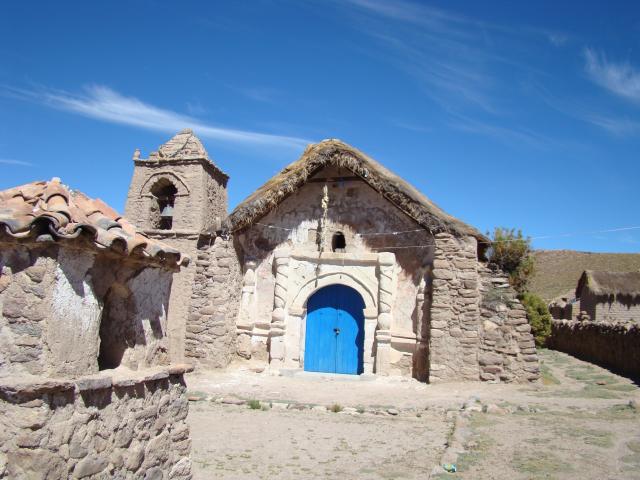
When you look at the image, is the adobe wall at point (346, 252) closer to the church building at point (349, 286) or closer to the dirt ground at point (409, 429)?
the church building at point (349, 286)

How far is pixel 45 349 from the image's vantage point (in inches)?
122

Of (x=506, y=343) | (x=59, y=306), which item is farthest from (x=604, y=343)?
(x=59, y=306)

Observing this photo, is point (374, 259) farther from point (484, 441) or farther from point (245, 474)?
point (245, 474)

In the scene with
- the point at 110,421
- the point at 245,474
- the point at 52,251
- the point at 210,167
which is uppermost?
the point at 210,167

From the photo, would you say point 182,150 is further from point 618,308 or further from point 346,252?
point 618,308

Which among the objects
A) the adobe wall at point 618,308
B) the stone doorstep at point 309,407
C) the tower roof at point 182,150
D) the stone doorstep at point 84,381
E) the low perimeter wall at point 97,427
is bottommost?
the stone doorstep at point 309,407

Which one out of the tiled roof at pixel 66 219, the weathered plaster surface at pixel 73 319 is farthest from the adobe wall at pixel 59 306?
the tiled roof at pixel 66 219

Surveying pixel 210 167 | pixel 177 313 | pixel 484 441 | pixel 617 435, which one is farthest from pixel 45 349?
pixel 210 167

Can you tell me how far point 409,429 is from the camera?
21.6 feet

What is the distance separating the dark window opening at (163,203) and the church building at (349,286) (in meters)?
4.50

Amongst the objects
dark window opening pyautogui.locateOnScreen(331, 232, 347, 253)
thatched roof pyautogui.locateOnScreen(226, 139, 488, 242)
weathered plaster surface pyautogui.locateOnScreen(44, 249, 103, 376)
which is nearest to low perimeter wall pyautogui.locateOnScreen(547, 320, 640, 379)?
thatched roof pyautogui.locateOnScreen(226, 139, 488, 242)

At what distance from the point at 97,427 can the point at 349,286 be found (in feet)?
26.7

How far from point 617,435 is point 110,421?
540cm

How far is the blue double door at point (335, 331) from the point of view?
11008 mm
